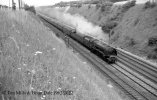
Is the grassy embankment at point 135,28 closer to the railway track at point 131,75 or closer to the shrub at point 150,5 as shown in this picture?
the shrub at point 150,5

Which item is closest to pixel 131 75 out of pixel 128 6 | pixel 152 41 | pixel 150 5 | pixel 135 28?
pixel 152 41

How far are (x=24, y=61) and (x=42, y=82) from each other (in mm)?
1420

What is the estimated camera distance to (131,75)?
66.5 feet

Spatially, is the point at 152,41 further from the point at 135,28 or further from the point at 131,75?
the point at 131,75

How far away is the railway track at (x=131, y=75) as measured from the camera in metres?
16.0

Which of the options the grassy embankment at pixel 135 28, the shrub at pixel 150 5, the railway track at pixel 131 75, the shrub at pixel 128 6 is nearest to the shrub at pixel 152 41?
the grassy embankment at pixel 135 28

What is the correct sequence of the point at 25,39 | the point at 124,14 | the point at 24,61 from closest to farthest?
the point at 24,61 → the point at 25,39 → the point at 124,14

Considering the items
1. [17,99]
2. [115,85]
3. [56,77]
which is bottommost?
[115,85]

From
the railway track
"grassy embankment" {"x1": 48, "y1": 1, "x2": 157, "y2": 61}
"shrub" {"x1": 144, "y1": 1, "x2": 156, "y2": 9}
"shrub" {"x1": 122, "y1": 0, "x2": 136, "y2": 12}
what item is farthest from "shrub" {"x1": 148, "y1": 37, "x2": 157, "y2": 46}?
"shrub" {"x1": 122, "y1": 0, "x2": 136, "y2": 12}

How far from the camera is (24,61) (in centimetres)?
802

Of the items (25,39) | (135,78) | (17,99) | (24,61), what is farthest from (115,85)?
(17,99)

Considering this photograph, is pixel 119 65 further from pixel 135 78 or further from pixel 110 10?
pixel 110 10

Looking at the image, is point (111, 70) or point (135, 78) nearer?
point (135, 78)

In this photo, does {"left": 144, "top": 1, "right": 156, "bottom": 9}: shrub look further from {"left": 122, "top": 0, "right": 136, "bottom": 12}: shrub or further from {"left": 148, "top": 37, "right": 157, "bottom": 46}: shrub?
{"left": 148, "top": 37, "right": 157, "bottom": 46}: shrub
